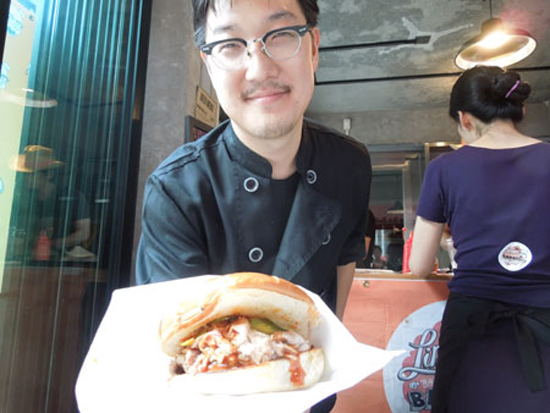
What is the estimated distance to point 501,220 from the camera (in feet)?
4.37

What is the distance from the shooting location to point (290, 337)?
2.75ft

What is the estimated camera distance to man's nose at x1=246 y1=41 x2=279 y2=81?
984mm

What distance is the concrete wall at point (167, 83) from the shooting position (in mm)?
2631

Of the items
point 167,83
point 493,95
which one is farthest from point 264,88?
point 167,83

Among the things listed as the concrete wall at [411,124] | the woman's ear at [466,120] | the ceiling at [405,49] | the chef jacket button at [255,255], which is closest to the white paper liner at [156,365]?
the chef jacket button at [255,255]

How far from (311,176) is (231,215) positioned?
0.29 metres

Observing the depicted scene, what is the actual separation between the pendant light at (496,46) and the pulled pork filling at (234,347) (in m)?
3.35

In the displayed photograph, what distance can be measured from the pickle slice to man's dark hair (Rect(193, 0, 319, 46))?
0.84 m

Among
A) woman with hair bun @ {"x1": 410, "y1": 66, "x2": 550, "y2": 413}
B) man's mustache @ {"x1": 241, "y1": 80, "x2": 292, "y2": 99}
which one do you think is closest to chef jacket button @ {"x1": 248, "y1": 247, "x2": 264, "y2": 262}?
man's mustache @ {"x1": 241, "y1": 80, "x2": 292, "y2": 99}

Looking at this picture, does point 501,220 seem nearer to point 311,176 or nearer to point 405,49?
point 311,176

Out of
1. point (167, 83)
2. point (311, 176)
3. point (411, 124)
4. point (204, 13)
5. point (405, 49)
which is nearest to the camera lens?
point (204, 13)

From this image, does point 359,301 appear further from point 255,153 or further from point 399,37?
point 399,37

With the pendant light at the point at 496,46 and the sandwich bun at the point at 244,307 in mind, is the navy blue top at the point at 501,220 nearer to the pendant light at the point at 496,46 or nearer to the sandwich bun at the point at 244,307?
the sandwich bun at the point at 244,307

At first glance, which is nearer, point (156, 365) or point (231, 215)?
point (156, 365)
